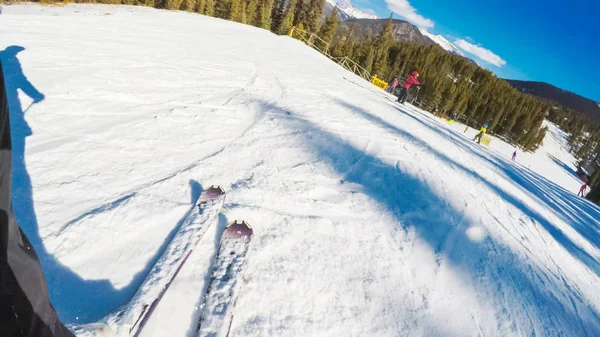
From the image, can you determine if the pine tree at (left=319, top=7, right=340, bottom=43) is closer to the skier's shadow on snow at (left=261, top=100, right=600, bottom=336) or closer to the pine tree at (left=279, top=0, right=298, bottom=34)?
the pine tree at (left=279, top=0, right=298, bottom=34)

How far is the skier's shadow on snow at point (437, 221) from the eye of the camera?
2775 mm

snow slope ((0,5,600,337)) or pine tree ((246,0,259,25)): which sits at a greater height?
pine tree ((246,0,259,25))

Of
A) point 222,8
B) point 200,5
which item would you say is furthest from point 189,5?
point 222,8

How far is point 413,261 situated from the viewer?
8.96ft

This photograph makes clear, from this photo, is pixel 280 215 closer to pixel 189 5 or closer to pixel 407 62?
pixel 189 5

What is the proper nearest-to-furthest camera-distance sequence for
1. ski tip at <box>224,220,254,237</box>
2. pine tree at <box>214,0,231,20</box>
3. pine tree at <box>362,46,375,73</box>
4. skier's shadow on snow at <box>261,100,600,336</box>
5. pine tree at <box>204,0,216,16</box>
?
ski tip at <box>224,220,254,237</box>, skier's shadow on snow at <box>261,100,600,336</box>, pine tree at <box>204,0,216,16</box>, pine tree at <box>214,0,231,20</box>, pine tree at <box>362,46,375,73</box>

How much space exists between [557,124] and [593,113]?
10122cm

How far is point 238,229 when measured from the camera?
2.39 m

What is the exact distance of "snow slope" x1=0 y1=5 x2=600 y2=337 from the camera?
6.72 feet

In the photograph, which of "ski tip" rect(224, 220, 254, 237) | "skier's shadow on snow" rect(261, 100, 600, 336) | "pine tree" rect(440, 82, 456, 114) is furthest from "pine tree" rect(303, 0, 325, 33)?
"ski tip" rect(224, 220, 254, 237)

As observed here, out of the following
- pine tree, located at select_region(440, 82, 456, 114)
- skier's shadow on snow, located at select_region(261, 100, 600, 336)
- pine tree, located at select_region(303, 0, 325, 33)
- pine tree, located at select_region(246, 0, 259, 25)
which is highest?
pine tree, located at select_region(303, 0, 325, 33)

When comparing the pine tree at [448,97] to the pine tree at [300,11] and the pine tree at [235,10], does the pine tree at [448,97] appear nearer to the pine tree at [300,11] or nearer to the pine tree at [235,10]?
the pine tree at [300,11]

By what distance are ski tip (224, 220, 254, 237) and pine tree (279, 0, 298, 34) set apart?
169 ft

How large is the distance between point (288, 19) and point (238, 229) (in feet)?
177
